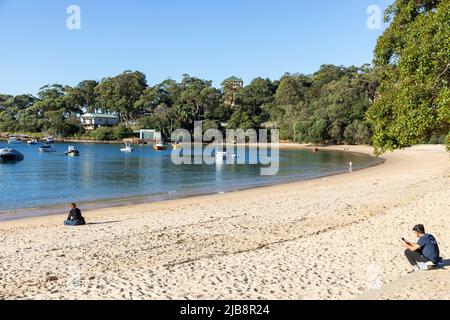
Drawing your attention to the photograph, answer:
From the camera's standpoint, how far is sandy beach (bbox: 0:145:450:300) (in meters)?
8.59

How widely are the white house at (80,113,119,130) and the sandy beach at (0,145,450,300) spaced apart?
135 metres

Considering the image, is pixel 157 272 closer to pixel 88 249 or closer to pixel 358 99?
pixel 88 249

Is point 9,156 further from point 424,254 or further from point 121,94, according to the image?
point 121,94

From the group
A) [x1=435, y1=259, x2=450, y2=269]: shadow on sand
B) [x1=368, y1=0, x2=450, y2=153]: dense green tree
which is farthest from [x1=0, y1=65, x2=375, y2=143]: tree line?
[x1=435, y1=259, x2=450, y2=269]: shadow on sand

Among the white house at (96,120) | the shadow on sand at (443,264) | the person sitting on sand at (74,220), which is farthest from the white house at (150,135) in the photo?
the shadow on sand at (443,264)

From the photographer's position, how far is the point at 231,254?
11.8 m

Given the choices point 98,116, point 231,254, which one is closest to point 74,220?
point 231,254

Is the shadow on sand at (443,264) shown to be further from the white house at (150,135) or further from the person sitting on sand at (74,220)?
the white house at (150,135)

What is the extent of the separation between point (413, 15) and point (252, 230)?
10.4m

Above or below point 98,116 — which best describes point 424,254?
below

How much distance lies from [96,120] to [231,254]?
147 metres

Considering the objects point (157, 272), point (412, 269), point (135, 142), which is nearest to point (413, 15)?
point (412, 269)

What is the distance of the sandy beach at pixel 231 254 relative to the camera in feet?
28.2

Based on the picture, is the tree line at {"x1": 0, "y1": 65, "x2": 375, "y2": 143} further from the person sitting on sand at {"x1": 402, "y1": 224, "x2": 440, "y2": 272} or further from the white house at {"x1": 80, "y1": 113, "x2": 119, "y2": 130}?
the person sitting on sand at {"x1": 402, "y1": 224, "x2": 440, "y2": 272}
